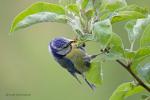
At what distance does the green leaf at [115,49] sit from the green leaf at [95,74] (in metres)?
0.05

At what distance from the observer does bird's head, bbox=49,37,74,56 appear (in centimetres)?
86

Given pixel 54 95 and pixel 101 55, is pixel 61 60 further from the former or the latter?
pixel 54 95

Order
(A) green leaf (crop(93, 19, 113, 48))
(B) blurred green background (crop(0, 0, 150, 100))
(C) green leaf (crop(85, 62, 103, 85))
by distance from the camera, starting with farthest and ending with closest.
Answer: (B) blurred green background (crop(0, 0, 150, 100)), (C) green leaf (crop(85, 62, 103, 85)), (A) green leaf (crop(93, 19, 113, 48))

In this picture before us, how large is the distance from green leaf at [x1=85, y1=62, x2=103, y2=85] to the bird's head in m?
0.05

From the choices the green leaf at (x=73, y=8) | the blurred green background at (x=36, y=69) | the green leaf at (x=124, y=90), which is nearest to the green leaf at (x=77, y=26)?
the green leaf at (x=73, y=8)

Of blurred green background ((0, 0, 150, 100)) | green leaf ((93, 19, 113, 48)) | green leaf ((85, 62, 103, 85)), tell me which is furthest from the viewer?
blurred green background ((0, 0, 150, 100))

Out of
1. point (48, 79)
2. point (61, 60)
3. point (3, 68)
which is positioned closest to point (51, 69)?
point (48, 79)

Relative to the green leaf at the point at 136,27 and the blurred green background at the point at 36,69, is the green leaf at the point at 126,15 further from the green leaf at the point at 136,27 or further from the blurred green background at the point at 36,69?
the blurred green background at the point at 36,69

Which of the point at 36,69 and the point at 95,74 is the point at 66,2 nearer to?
the point at 95,74

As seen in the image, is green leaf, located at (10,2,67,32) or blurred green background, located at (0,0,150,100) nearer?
green leaf, located at (10,2,67,32)

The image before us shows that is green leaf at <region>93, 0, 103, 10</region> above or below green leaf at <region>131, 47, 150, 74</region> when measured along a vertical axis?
above

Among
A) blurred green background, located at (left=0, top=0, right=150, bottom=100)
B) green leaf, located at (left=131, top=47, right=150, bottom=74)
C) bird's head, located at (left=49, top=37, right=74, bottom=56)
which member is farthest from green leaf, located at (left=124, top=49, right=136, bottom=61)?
blurred green background, located at (left=0, top=0, right=150, bottom=100)

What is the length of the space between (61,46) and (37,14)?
9 centimetres

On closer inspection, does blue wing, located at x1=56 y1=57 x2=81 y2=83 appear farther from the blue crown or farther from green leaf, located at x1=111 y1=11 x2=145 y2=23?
green leaf, located at x1=111 y1=11 x2=145 y2=23
